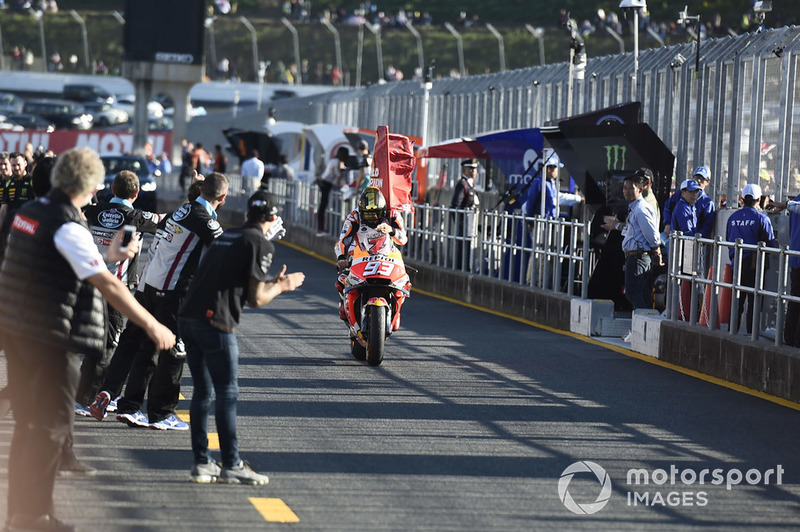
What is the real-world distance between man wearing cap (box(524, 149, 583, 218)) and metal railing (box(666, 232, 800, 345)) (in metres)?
4.97

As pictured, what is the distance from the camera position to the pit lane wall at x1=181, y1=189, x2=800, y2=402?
12031mm

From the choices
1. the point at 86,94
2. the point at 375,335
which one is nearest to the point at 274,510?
the point at 375,335

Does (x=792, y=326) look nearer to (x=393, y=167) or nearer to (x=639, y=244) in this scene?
(x=639, y=244)

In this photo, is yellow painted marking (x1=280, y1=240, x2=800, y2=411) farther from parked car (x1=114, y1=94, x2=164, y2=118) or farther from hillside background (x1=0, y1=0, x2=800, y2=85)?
hillside background (x1=0, y1=0, x2=800, y2=85)

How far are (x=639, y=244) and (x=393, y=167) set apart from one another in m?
5.55

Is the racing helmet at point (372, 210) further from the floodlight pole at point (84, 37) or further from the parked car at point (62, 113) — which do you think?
the floodlight pole at point (84, 37)

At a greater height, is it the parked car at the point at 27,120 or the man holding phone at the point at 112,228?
the parked car at the point at 27,120

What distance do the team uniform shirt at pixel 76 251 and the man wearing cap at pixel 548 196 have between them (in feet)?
42.2

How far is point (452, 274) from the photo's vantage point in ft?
70.4

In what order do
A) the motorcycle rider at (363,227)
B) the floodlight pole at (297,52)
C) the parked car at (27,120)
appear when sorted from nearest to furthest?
the motorcycle rider at (363,227)
the parked car at (27,120)
the floodlight pole at (297,52)

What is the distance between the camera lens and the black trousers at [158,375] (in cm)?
1004

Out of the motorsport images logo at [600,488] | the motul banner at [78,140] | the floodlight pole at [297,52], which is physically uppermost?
the floodlight pole at [297,52]

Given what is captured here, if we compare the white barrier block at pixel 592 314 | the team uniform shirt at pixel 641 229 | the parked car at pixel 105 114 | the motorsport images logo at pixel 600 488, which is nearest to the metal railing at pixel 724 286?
the team uniform shirt at pixel 641 229

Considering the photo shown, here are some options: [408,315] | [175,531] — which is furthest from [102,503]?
[408,315]
